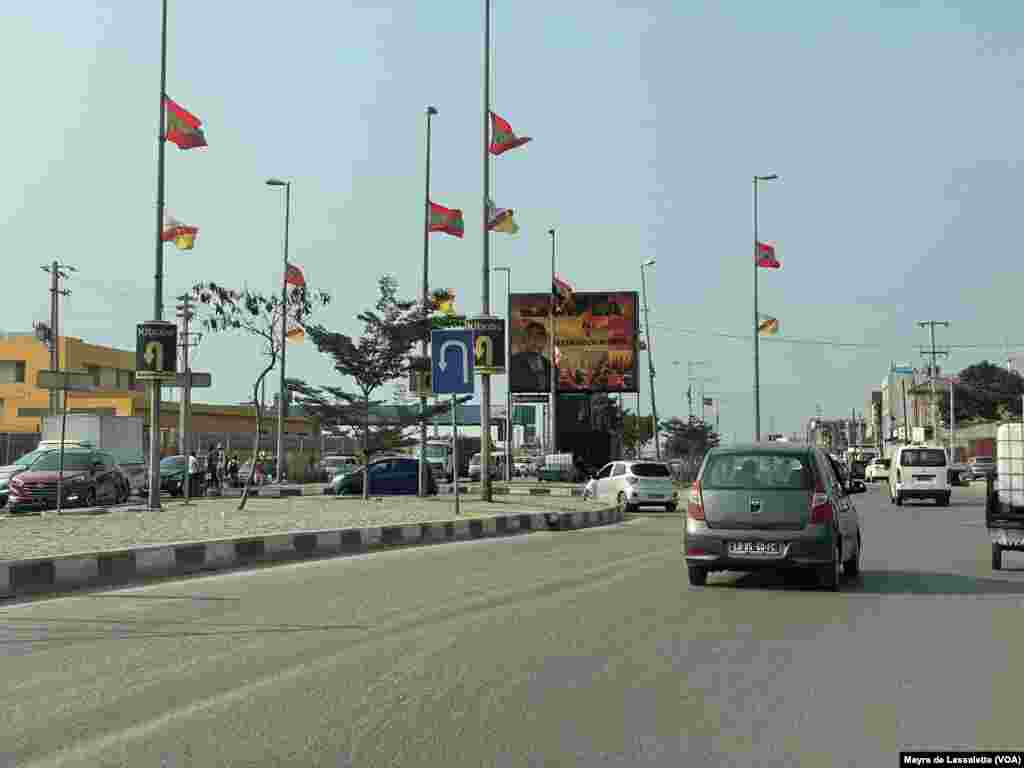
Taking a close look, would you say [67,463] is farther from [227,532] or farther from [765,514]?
[765,514]

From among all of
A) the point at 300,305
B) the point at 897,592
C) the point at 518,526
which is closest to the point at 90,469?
the point at 300,305

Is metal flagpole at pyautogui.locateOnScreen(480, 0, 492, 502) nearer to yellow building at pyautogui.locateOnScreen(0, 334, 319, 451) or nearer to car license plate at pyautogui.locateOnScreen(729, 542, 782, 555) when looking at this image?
car license plate at pyautogui.locateOnScreen(729, 542, 782, 555)

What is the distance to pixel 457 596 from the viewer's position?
40.2ft

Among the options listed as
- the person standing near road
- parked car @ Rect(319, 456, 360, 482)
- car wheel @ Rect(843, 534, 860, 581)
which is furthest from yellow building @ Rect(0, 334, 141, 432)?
car wheel @ Rect(843, 534, 860, 581)

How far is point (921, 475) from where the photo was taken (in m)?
40.2

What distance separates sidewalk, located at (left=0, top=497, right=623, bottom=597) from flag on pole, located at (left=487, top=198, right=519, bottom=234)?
6.76 meters

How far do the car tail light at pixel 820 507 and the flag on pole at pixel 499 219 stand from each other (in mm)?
18541

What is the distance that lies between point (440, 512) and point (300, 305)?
337 inches

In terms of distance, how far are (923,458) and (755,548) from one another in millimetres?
30055

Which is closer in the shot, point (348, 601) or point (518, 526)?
point (348, 601)

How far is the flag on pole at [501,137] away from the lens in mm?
30688

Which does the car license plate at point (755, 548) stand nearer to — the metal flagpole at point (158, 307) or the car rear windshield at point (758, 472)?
the car rear windshield at point (758, 472)

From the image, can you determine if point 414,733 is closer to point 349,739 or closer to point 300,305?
point 349,739

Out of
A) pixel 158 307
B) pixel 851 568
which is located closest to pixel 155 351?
pixel 158 307
